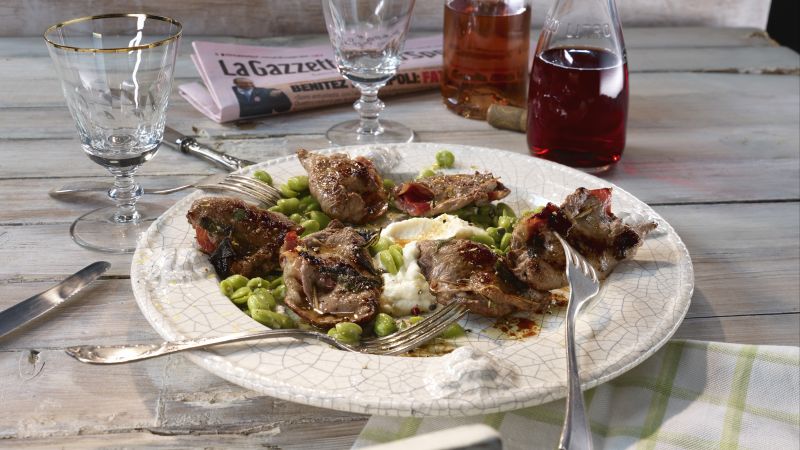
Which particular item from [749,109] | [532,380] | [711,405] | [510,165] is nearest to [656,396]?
[711,405]

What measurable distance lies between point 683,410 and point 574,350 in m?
0.25

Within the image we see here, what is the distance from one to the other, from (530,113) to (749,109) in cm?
103

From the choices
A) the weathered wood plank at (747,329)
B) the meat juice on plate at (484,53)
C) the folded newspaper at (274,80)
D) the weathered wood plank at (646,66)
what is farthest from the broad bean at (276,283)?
the weathered wood plank at (646,66)

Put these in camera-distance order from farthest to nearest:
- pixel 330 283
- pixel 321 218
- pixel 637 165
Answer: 1. pixel 637 165
2. pixel 321 218
3. pixel 330 283

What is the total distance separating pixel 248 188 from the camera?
203 centimetres

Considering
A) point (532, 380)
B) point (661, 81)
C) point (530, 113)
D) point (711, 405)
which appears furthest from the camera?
point (661, 81)

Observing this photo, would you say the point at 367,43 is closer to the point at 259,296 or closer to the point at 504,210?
the point at 504,210

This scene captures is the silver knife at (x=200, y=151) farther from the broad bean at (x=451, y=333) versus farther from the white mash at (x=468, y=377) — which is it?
the white mash at (x=468, y=377)

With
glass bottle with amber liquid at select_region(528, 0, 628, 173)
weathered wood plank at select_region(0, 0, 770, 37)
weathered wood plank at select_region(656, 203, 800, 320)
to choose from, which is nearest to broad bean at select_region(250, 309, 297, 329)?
weathered wood plank at select_region(656, 203, 800, 320)

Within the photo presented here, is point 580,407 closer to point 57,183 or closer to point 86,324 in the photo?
point 86,324

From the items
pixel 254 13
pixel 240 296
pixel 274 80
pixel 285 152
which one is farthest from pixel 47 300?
pixel 254 13

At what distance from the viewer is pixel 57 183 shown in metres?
2.31

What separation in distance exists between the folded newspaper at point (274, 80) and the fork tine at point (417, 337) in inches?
55.8

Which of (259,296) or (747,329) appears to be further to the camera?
(747,329)
